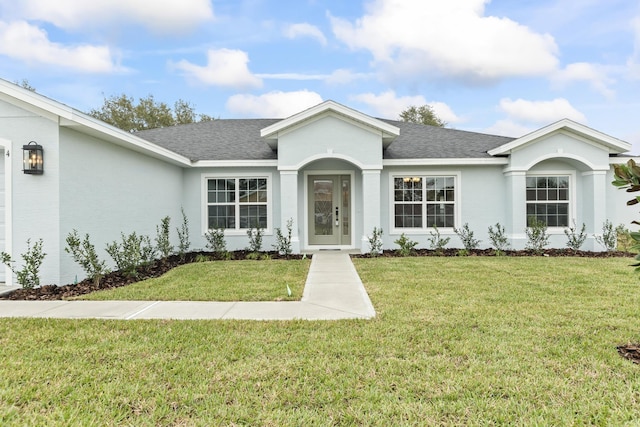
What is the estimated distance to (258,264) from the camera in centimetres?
944

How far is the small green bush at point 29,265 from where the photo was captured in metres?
6.41

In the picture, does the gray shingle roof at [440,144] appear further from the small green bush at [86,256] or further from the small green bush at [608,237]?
the small green bush at [86,256]

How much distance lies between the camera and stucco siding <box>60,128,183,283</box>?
6922mm

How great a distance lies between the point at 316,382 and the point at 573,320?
3600 mm

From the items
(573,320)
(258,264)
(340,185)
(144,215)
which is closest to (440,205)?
(340,185)

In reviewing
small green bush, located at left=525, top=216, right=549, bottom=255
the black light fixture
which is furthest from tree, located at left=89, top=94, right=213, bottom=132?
small green bush, located at left=525, top=216, right=549, bottom=255

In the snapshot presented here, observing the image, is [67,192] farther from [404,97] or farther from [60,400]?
[404,97]

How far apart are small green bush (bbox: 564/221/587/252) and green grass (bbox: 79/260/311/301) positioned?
8586mm

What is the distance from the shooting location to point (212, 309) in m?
5.20

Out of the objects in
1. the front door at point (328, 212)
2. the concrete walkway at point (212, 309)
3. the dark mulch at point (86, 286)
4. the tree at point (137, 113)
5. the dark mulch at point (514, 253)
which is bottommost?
the concrete walkway at point (212, 309)

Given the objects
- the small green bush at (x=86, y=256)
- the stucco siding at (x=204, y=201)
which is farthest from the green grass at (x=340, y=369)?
the stucco siding at (x=204, y=201)

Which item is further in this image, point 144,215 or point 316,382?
point 144,215

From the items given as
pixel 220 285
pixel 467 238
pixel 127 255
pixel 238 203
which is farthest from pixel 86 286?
pixel 467 238

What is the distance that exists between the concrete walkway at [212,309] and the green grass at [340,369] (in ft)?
1.04
